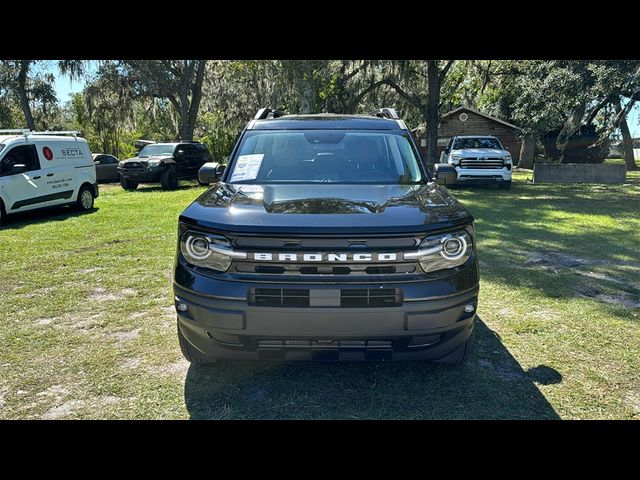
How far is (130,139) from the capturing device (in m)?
43.1

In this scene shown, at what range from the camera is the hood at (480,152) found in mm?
15084

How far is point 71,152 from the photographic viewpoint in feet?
35.8

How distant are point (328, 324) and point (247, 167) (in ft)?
6.05

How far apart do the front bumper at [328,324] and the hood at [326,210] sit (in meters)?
0.32

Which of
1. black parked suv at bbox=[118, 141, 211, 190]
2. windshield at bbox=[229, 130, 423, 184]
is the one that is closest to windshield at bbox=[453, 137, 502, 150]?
black parked suv at bbox=[118, 141, 211, 190]

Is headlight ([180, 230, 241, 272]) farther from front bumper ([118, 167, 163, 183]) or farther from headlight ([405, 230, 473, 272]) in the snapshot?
front bumper ([118, 167, 163, 183])

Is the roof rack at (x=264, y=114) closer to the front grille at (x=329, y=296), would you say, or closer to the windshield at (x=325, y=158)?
the windshield at (x=325, y=158)

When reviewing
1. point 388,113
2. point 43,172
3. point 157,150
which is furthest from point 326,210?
point 157,150

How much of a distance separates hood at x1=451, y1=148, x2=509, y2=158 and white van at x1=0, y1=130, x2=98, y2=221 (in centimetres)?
1096

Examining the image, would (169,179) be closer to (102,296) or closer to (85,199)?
(85,199)

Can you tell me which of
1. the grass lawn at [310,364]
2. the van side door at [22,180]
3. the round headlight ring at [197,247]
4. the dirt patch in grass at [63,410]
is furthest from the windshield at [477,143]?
the dirt patch in grass at [63,410]

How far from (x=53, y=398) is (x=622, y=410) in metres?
3.61
